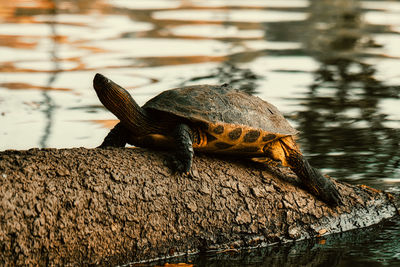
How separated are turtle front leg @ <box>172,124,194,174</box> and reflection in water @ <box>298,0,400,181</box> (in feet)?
8.08

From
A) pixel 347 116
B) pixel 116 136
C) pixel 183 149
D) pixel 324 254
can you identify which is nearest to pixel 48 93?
pixel 347 116

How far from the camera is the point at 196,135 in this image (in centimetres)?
466

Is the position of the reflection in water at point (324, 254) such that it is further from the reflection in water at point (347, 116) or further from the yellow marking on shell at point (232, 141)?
the reflection in water at point (347, 116)

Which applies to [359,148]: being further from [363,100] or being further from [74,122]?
[74,122]

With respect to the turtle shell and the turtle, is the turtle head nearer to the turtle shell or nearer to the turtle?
the turtle

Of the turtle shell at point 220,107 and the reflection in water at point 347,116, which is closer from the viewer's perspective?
the turtle shell at point 220,107

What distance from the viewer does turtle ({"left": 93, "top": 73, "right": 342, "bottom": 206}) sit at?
14.8ft

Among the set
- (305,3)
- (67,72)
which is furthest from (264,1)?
(67,72)

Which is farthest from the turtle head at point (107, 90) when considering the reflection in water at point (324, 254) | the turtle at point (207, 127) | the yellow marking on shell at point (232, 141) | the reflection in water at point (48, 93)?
the reflection in water at point (48, 93)

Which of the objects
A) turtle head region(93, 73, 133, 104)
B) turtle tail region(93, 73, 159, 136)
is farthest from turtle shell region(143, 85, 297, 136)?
turtle head region(93, 73, 133, 104)

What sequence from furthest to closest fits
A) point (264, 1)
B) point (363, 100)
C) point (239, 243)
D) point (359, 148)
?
1. point (264, 1)
2. point (363, 100)
3. point (359, 148)
4. point (239, 243)

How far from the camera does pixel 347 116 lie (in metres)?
9.16

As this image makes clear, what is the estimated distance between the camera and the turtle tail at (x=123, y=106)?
4473 millimetres

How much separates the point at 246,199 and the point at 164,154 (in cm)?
66
